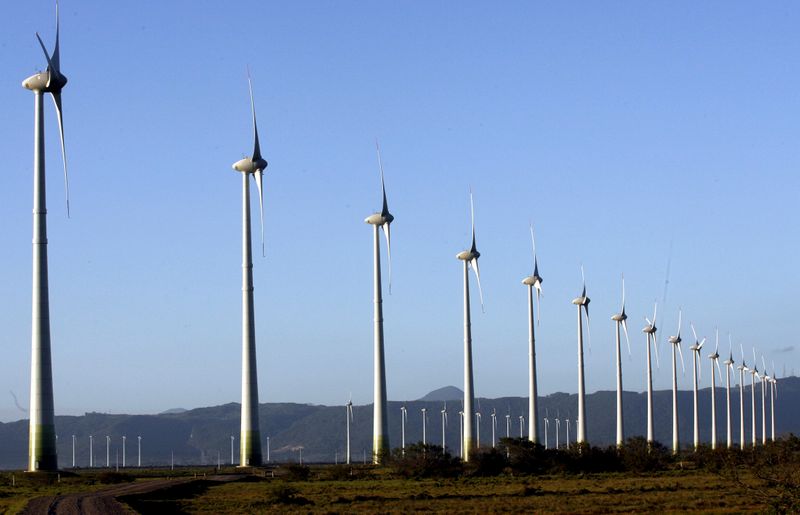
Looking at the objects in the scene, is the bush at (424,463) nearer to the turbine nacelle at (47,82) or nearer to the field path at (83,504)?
the field path at (83,504)

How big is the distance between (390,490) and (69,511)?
2806 centimetres

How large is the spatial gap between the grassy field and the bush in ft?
15.7

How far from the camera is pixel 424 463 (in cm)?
11081

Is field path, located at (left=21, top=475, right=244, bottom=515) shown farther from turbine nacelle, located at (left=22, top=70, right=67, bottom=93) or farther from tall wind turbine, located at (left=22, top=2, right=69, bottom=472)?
turbine nacelle, located at (left=22, top=70, right=67, bottom=93)

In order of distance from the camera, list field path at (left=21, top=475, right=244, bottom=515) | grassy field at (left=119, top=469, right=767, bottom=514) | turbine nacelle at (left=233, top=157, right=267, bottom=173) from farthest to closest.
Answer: turbine nacelle at (left=233, top=157, right=267, bottom=173) → grassy field at (left=119, top=469, right=767, bottom=514) → field path at (left=21, top=475, right=244, bottom=515)

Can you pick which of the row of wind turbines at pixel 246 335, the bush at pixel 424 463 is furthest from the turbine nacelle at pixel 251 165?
the bush at pixel 424 463

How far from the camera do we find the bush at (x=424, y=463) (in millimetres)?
110188

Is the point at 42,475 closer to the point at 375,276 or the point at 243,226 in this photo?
the point at 243,226

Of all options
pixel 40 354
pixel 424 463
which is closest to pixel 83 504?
pixel 40 354

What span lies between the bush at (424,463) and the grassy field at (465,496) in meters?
4.80

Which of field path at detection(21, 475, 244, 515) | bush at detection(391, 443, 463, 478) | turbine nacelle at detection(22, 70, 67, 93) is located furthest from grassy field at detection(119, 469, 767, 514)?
turbine nacelle at detection(22, 70, 67, 93)

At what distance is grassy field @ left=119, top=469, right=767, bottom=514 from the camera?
2729 inches

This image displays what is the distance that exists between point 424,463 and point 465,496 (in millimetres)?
30598

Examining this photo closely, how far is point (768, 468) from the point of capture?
2574 inches
